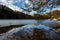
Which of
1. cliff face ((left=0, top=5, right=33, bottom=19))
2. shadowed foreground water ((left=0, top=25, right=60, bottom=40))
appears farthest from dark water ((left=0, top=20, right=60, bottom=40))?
A: cliff face ((left=0, top=5, right=33, bottom=19))

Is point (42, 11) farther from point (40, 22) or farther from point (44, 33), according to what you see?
point (44, 33)

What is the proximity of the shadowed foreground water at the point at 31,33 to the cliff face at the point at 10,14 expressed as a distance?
0.17m

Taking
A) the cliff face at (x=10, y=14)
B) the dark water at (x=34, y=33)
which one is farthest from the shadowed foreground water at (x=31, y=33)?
the cliff face at (x=10, y=14)

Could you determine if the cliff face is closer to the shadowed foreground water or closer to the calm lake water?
the calm lake water

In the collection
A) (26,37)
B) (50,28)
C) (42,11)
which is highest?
(42,11)

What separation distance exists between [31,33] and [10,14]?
0.46 m

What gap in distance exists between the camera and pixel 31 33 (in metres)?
2.31

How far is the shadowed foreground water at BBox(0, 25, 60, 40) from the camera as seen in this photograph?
88.5 inches

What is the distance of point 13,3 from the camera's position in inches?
91.2

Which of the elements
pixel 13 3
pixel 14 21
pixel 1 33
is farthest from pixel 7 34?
pixel 13 3

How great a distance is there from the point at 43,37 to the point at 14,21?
54cm

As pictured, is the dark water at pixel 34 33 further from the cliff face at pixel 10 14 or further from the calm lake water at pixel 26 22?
the cliff face at pixel 10 14

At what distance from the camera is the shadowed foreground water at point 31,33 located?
2248mm

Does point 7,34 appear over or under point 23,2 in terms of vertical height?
under
